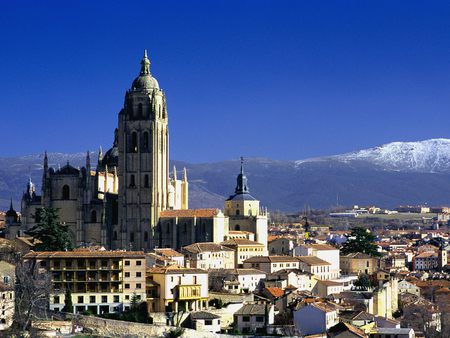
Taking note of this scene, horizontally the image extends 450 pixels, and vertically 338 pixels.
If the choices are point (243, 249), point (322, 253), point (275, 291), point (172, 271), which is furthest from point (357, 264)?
point (172, 271)

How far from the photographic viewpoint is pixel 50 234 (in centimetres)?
8762

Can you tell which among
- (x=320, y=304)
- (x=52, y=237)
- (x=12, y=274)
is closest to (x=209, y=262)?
(x=52, y=237)

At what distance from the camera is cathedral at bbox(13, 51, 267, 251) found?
10600 cm

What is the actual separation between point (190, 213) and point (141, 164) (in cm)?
659

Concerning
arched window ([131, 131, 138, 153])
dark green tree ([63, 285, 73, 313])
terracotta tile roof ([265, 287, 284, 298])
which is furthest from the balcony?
arched window ([131, 131, 138, 153])

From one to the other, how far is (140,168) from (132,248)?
7230mm

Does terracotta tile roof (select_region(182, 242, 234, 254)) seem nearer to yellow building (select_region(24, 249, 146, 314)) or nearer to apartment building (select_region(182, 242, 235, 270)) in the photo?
apartment building (select_region(182, 242, 235, 270))

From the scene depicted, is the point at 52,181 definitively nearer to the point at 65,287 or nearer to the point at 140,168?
the point at 140,168

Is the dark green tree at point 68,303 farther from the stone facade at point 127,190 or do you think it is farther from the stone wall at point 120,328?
the stone facade at point 127,190

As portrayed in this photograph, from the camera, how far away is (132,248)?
105m

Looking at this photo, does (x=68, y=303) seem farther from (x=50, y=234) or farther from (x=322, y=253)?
(x=322, y=253)

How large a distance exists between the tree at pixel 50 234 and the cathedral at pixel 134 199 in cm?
1393

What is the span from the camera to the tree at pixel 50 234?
86000 mm

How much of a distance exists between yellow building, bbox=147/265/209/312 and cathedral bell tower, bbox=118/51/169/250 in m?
31.6
